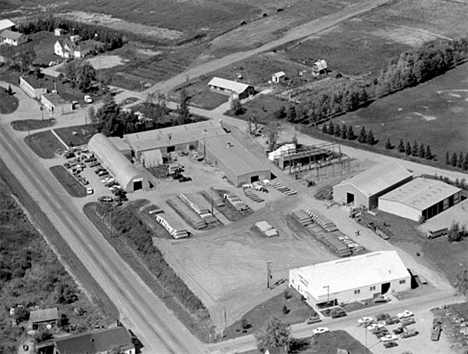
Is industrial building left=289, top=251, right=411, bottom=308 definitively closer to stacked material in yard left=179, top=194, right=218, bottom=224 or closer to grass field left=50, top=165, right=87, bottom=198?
stacked material in yard left=179, top=194, right=218, bottom=224

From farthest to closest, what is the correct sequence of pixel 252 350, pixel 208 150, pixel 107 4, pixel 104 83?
pixel 107 4, pixel 104 83, pixel 208 150, pixel 252 350

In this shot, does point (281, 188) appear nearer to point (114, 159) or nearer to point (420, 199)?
point (420, 199)

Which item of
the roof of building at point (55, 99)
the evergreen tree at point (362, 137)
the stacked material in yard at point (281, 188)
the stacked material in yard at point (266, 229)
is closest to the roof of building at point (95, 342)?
the stacked material in yard at point (266, 229)

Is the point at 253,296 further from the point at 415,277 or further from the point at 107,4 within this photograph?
the point at 107,4

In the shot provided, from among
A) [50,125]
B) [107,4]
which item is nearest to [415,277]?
[50,125]

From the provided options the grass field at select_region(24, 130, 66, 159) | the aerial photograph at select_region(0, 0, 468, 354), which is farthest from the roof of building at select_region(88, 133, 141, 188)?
the grass field at select_region(24, 130, 66, 159)

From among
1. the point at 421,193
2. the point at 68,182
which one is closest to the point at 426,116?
the point at 421,193

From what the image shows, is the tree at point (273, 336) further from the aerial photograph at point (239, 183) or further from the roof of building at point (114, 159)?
the roof of building at point (114, 159)
